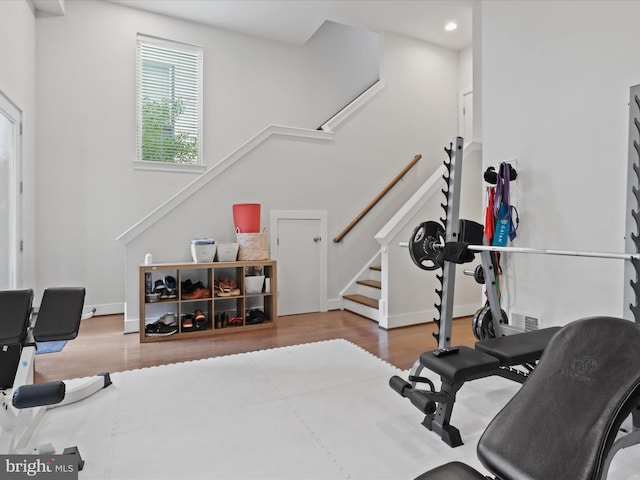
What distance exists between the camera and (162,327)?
3863 millimetres

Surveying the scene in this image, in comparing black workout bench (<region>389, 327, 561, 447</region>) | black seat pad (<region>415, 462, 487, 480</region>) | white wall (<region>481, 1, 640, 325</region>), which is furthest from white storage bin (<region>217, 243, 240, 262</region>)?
black seat pad (<region>415, 462, 487, 480</region>)

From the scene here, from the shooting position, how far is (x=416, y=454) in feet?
6.10

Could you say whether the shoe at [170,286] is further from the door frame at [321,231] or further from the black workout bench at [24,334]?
the black workout bench at [24,334]

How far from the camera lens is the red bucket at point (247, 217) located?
430 cm

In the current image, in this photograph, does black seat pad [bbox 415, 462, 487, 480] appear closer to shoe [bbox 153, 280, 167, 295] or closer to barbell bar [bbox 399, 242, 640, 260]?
barbell bar [bbox 399, 242, 640, 260]

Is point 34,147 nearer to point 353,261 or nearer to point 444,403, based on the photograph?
point 353,261

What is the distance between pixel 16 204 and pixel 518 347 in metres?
4.76

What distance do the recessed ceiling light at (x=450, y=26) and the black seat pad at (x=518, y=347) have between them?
5.00 meters

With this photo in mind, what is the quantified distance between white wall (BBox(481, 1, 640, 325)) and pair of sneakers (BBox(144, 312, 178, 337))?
10.9ft

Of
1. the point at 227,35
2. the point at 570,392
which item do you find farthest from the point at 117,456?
the point at 227,35

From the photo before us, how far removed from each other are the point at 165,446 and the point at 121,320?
3082 mm

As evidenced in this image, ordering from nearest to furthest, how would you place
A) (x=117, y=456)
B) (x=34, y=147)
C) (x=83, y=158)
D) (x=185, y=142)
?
(x=117, y=456) < (x=34, y=147) < (x=83, y=158) < (x=185, y=142)

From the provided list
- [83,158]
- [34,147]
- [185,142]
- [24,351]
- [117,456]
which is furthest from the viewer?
[185,142]

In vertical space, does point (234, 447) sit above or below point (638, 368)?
below
